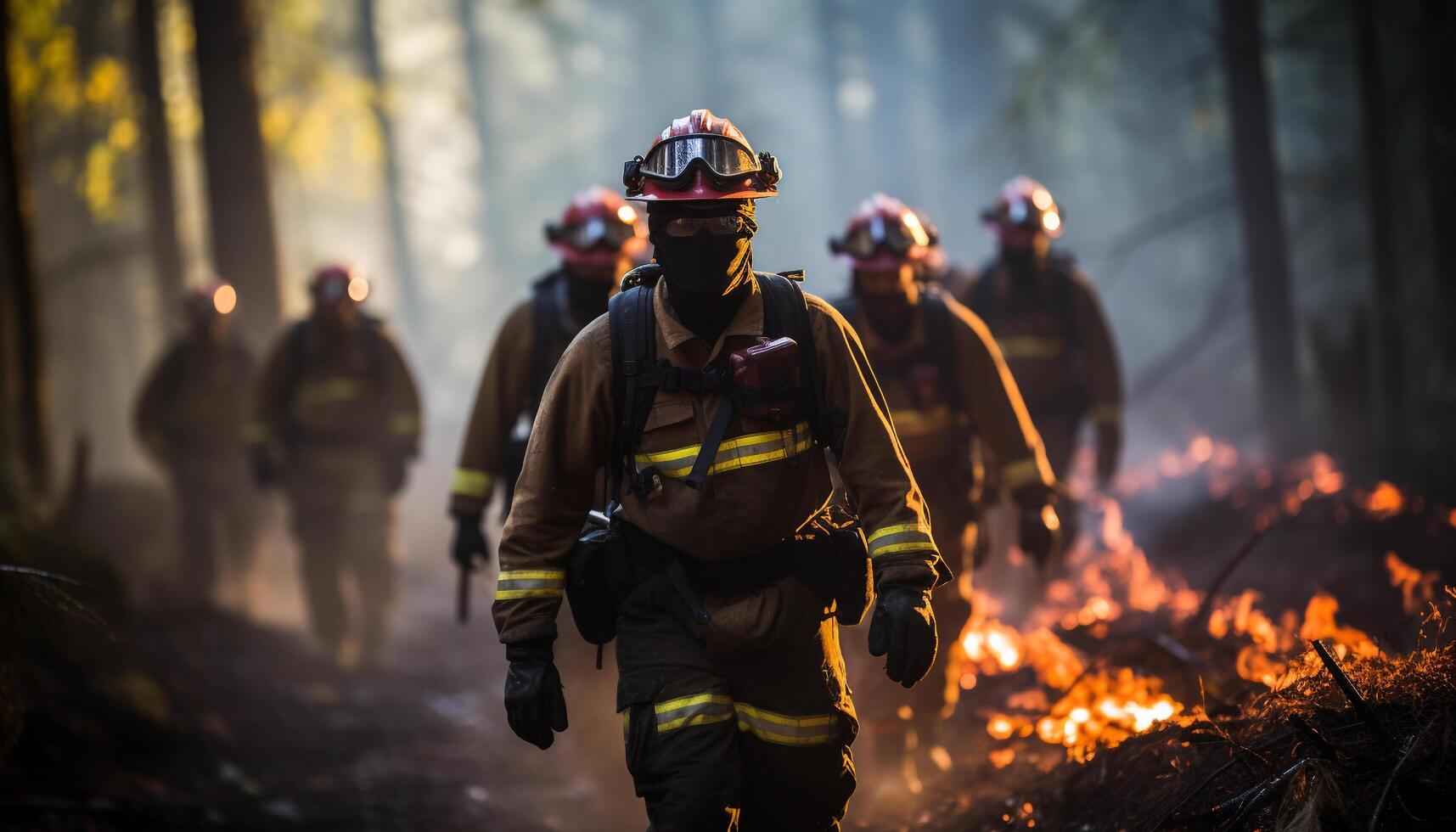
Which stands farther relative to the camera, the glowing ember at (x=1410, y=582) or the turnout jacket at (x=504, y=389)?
the turnout jacket at (x=504, y=389)

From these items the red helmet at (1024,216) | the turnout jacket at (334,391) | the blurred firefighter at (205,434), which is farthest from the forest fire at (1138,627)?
the blurred firefighter at (205,434)

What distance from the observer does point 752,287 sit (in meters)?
3.73

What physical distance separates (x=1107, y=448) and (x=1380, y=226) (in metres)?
3.06

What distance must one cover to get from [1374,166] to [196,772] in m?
A: 8.67

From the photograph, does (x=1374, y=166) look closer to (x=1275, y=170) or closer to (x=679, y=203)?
(x=1275, y=170)

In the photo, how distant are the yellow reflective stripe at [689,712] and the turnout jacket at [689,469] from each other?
0.40 m

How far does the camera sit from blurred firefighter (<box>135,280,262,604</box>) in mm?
10484

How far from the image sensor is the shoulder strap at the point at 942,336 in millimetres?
5547

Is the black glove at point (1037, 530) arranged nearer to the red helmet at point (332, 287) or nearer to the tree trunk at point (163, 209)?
the red helmet at point (332, 287)

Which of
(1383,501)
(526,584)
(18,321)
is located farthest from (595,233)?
(18,321)

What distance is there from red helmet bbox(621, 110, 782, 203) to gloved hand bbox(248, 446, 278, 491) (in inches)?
236

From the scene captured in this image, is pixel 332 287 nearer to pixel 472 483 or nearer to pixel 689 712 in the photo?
pixel 472 483

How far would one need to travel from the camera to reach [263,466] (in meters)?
8.81

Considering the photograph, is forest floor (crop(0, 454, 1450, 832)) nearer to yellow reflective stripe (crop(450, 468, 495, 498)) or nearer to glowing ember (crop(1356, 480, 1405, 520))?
glowing ember (crop(1356, 480, 1405, 520))
